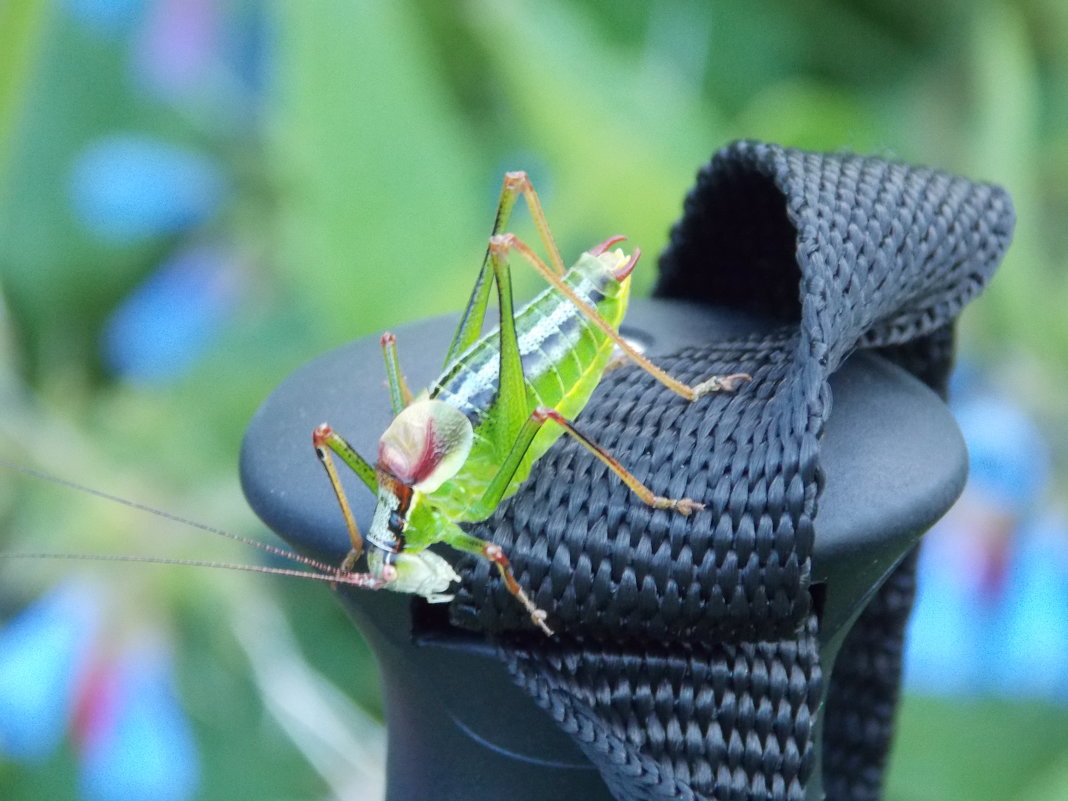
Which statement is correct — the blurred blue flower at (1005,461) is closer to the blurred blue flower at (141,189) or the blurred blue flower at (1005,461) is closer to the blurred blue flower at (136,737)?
the blurred blue flower at (136,737)

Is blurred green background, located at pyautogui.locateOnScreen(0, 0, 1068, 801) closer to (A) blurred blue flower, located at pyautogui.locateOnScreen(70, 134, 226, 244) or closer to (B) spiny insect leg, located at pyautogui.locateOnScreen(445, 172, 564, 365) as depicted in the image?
(A) blurred blue flower, located at pyautogui.locateOnScreen(70, 134, 226, 244)

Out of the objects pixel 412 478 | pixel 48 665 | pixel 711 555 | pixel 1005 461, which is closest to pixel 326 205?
pixel 48 665

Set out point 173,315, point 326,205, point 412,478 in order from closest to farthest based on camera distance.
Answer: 1. point 412,478
2. point 326,205
3. point 173,315

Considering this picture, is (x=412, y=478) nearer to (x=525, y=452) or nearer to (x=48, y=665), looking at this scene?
→ (x=525, y=452)

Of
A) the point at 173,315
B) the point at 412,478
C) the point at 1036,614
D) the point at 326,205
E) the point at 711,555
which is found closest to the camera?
the point at 711,555

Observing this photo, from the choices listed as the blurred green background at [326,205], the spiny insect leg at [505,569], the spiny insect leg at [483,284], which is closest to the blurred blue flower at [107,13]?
the blurred green background at [326,205]

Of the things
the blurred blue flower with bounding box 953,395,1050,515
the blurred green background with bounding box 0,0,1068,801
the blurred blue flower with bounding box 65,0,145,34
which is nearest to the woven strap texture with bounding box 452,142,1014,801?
the blurred green background with bounding box 0,0,1068,801

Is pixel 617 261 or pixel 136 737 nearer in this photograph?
pixel 617 261
